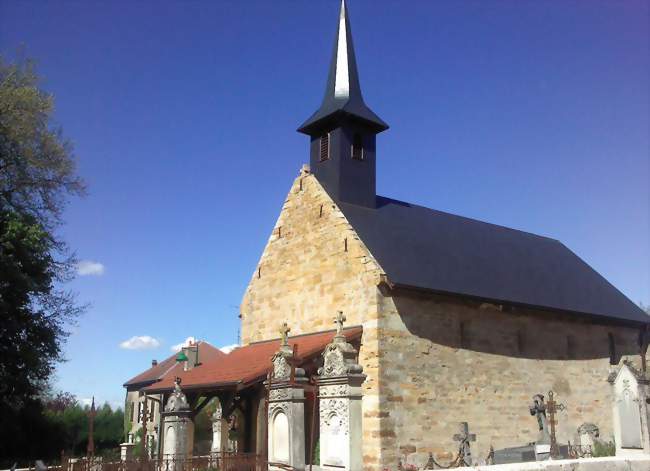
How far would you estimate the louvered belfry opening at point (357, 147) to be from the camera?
64.5ft

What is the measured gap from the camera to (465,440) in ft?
49.8

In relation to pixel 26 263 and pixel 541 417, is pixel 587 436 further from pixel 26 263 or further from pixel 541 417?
pixel 26 263

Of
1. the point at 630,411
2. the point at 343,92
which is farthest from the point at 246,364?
the point at 343,92

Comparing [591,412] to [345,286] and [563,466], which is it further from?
[563,466]

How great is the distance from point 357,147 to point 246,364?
7.57 metres

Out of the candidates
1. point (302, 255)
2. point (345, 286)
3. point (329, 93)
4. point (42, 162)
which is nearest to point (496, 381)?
point (345, 286)

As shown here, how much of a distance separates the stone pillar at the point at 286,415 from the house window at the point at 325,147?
9611mm

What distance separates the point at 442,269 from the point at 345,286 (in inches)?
112

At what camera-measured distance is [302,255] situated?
1883 centimetres

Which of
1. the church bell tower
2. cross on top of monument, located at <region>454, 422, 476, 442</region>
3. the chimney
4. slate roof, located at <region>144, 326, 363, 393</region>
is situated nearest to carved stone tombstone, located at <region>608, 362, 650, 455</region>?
cross on top of monument, located at <region>454, 422, 476, 442</region>

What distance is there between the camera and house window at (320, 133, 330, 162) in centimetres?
1964

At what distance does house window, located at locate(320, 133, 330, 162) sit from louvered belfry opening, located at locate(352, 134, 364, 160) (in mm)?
782

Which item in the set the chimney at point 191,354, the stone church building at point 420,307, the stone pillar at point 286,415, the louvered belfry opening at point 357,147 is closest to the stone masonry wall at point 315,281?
the stone church building at point 420,307

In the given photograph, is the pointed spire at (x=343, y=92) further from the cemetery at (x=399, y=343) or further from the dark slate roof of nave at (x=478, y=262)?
the dark slate roof of nave at (x=478, y=262)
